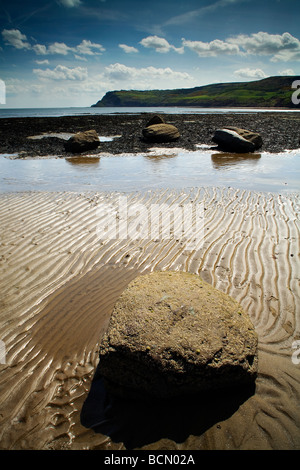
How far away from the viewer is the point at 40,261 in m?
5.11

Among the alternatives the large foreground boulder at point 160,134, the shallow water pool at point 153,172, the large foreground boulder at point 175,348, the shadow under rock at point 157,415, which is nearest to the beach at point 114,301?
the shadow under rock at point 157,415

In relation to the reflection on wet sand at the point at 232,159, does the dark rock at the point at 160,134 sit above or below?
above

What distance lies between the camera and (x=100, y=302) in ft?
13.6

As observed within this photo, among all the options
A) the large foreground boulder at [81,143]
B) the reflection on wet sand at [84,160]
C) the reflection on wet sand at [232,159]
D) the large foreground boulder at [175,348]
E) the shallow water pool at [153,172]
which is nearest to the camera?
the large foreground boulder at [175,348]

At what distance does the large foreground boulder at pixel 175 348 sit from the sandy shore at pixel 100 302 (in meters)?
0.32

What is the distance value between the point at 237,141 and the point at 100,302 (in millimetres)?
15608

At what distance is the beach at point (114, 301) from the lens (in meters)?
2.45

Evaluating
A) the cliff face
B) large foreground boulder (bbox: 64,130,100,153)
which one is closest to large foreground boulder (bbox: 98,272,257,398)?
large foreground boulder (bbox: 64,130,100,153)

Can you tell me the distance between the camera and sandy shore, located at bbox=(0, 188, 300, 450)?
2.46 m

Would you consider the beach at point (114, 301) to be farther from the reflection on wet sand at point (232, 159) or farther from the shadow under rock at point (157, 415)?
the reflection on wet sand at point (232, 159)

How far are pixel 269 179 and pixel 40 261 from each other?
29.9ft

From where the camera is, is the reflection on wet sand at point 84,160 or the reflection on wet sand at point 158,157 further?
the reflection on wet sand at point 158,157

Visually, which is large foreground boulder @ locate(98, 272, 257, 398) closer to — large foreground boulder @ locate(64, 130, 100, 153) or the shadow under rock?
the shadow under rock

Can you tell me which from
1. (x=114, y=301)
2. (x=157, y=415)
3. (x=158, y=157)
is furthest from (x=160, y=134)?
(x=157, y=415)
